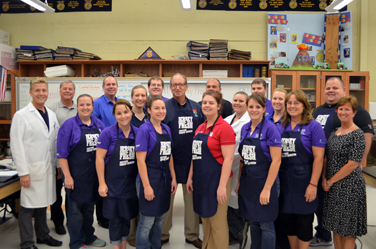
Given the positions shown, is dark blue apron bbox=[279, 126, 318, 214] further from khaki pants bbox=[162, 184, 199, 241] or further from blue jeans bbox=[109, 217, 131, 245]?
blue jeans bbox=[109, 217, 131, 245]

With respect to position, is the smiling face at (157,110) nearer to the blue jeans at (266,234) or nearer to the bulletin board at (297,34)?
the blue jeans at (266,234)

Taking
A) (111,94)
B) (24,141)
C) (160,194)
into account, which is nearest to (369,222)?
(160,194)

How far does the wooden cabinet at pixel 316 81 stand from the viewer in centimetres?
514

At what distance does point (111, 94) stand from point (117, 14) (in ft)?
12.0

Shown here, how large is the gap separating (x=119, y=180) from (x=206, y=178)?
71cm

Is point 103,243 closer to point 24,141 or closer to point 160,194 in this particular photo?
point 160,194

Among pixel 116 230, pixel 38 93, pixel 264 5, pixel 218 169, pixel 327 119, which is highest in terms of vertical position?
pixel 264 5

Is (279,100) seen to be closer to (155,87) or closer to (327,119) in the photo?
(327,119)

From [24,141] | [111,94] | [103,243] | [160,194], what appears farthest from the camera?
[111,94]

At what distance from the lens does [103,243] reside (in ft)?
8.39

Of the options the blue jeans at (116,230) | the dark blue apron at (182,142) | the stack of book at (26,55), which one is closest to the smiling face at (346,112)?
the dark blue apron at (182,142)

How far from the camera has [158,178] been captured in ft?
6.57

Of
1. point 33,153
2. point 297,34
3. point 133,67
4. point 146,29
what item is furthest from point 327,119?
point 146,29

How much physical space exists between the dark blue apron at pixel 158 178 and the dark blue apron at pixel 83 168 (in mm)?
559
